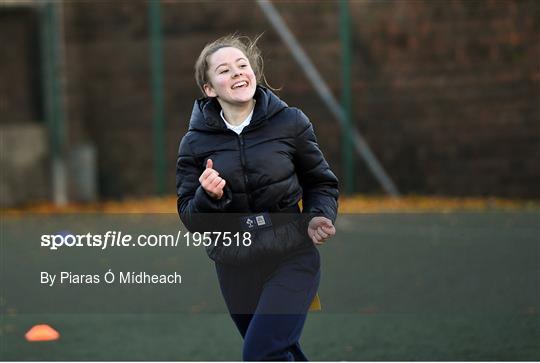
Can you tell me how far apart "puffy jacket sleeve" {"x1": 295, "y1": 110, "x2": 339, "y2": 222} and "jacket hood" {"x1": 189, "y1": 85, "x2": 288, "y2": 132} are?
10cm

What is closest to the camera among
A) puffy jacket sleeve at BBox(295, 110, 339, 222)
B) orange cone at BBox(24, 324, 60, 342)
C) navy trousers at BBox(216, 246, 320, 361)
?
navy trousers at BBox(216, 246, 320, 361)

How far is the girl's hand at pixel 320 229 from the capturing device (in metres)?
3.41

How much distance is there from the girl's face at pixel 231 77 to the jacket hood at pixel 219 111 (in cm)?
4

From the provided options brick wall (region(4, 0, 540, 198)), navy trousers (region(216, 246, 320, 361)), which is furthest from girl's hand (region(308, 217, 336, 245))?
brick wall (region(4, 0, 540, 198))

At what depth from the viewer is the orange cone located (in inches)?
223

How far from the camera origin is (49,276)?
663 cm

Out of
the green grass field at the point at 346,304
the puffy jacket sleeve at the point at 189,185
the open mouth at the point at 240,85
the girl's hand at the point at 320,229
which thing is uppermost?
the open mouth at the point at 240,85

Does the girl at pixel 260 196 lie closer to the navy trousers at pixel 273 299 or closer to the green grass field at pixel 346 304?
the navy trousers at pixel 273 299

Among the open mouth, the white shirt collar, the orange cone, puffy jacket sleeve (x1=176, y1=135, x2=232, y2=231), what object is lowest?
the orange cone

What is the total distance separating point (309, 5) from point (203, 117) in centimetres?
912

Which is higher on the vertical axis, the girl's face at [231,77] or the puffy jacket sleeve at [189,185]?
the girl's face at [231,77]

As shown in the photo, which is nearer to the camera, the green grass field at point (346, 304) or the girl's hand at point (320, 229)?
the girl's hand at point (320, 229)

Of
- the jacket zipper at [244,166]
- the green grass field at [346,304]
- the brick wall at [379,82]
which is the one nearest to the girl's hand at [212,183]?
the jacket zipper at [244,166]

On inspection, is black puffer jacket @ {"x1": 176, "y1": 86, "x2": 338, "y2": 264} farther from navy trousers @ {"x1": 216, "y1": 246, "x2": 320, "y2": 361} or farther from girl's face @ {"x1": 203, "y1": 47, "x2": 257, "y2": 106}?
→ navy trousers @ {"x1": 216, "y1": 246, "x2": 320, "y2": 361}
